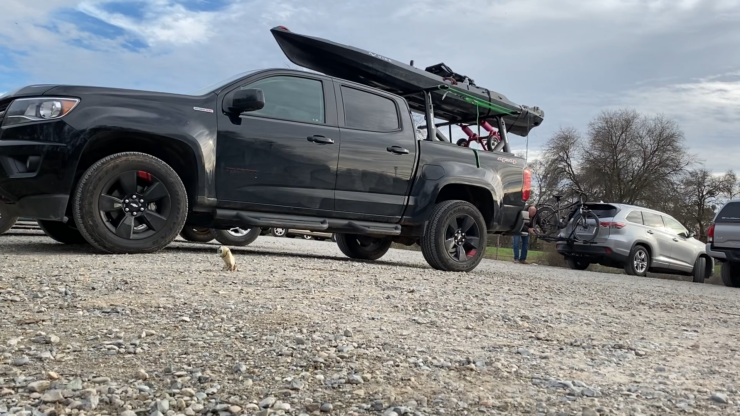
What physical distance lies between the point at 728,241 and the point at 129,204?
1032cm

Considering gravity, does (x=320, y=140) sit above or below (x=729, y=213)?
above

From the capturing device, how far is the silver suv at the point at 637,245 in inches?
487

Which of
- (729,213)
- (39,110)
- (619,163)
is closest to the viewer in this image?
(39,110)

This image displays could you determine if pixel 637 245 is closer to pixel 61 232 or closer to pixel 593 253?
pixel 593 253

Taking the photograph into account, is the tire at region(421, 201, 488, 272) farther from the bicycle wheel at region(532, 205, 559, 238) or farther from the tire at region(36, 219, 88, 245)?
the bicycle wheel at region(532, 205, 559, 238)

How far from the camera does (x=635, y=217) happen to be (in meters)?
12.7

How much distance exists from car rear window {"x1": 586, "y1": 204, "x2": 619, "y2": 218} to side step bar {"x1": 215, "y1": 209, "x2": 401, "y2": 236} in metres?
7.89

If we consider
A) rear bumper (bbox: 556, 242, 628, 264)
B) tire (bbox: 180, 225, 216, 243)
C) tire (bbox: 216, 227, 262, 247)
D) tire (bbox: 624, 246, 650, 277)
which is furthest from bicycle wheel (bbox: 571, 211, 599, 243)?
tire (bbox: 180, 225, 216, 243)

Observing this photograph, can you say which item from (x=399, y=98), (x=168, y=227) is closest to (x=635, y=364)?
(x=168, y=227)

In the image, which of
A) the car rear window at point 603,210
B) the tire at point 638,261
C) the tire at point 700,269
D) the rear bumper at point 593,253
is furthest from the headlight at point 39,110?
the tire at point 700,269

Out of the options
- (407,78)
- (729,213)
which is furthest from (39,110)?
(729,213)

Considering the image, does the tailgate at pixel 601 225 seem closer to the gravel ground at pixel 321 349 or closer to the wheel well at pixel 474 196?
the wheel well at pixel 474 196

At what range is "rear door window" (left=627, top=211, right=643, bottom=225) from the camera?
12623 millimetres

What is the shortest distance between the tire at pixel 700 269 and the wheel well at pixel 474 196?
360 inches
